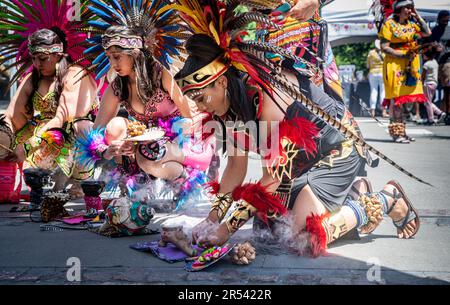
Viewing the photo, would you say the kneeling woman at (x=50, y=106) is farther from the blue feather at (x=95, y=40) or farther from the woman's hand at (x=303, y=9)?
the woman's hand at (x=303, y=9)

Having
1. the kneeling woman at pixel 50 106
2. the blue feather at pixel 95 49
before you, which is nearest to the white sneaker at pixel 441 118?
the kneeling woman at pixel 50 106

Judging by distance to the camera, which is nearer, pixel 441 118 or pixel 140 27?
pixel 140 27

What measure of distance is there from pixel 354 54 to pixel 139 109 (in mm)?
17138

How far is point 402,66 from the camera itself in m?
8.09

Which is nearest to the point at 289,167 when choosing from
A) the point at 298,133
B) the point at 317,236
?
the point at 298,133

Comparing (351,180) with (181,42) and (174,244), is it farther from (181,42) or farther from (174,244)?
(181,42)

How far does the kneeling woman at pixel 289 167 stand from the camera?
309 centimetres

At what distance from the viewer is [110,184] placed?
4.39 m

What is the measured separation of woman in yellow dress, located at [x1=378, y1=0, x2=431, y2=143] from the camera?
7.95 metres

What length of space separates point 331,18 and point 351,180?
999cm

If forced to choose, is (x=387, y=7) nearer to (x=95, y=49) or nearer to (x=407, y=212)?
(x=95, y=49)

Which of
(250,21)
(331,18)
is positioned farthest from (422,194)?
(331,18)

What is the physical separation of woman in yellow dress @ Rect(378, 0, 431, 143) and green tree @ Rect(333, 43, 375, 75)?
40.1 ft

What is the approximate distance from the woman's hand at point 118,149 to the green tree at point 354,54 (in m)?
16.9
